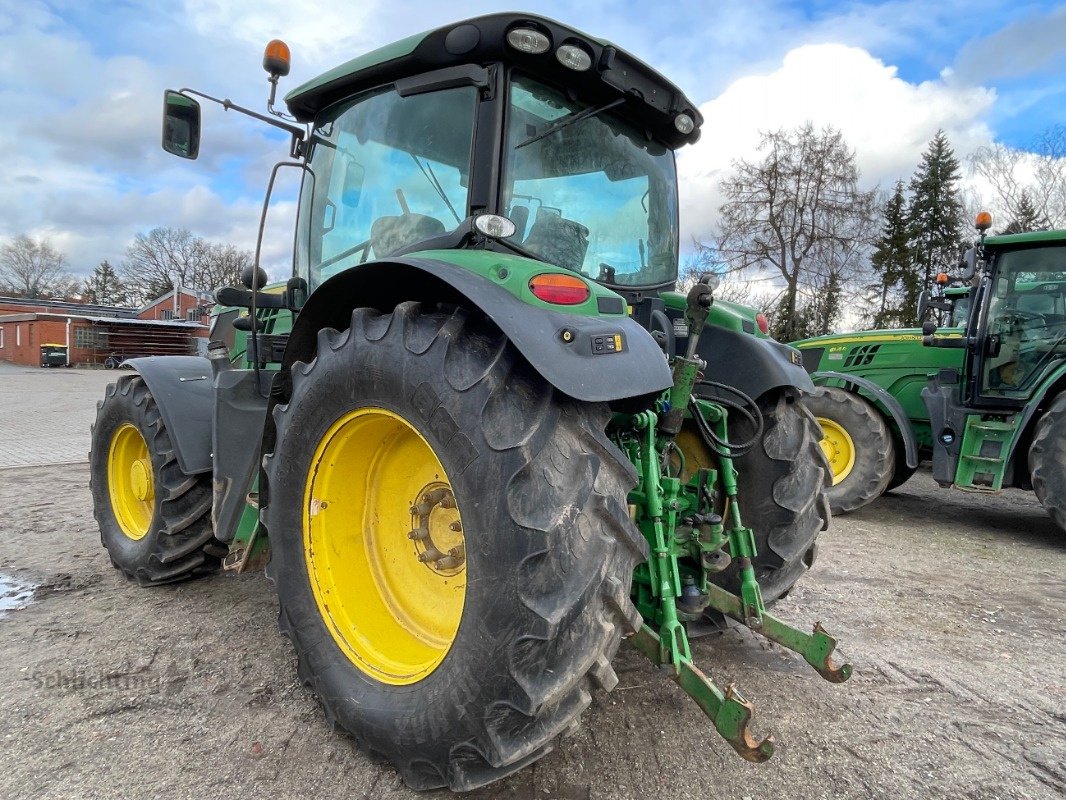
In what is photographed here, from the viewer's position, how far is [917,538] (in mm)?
5438

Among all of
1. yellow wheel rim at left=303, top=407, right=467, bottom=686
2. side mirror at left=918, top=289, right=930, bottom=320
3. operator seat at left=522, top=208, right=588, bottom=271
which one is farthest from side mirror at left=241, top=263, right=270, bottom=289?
side mirror at left=918, top=289, right=930, bottom=320

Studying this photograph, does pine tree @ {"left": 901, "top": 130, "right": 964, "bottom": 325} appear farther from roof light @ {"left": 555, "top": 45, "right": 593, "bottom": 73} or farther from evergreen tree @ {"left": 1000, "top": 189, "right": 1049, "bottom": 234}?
roof light @ {"left": 555, "top": 45, "right": 593, "bottom": 73}

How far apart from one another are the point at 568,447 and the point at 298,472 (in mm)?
990

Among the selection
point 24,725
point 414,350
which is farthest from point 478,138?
point 24,725

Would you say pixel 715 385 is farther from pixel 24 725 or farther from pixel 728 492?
pixel 24 725

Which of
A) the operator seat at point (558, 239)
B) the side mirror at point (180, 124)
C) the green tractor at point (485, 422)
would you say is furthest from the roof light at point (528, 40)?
the side mirror at point (180, 124)

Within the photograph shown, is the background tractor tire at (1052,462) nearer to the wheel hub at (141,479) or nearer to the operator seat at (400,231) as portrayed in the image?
the operator seat at (400,231)

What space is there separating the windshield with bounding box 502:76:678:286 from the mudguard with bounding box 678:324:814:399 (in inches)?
15.1

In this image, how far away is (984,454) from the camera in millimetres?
5703

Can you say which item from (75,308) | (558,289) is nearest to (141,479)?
(558,289)

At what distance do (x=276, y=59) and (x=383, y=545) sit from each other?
196 cm

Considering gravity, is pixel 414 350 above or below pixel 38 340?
above

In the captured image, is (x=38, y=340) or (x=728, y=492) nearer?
(x=728, y=492)

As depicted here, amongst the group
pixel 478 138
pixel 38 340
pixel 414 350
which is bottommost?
pixel 38 340
